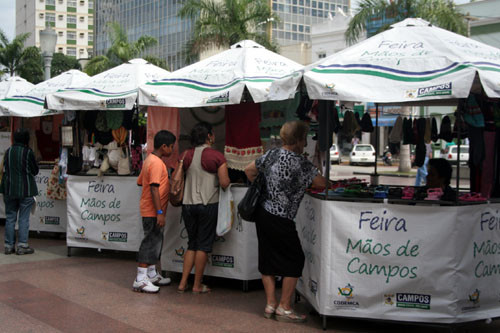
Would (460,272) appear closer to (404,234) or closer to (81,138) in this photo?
(404,234)

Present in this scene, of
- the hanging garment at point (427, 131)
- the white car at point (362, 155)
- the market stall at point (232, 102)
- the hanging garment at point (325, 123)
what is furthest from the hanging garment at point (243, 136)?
the white car at point (362, 155)

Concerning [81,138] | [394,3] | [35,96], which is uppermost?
[394,3]

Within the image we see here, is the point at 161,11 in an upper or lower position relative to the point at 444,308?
upper

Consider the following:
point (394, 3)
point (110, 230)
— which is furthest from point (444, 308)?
point (394, 3)

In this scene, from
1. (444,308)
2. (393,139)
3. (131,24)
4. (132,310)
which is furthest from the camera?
(131,24)

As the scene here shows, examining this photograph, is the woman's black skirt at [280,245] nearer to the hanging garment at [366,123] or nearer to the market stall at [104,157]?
the market stall at [104,157]

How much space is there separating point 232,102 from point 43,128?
6.75 metres

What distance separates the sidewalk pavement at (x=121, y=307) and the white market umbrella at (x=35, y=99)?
12.0 ft

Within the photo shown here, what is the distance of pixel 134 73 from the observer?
9344 millimetres

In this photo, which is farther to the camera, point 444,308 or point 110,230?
point 110,230

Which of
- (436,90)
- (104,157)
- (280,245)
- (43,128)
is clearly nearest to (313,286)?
(280,245)

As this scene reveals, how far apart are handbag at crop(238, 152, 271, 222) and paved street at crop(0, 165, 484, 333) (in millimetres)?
1091

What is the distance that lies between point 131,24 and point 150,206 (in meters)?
84.2

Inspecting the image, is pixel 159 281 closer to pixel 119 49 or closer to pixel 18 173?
pixel 18 173
